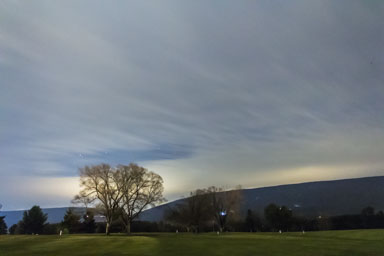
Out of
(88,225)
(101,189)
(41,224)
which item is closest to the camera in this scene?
(101,189)

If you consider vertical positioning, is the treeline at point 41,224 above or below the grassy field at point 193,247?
above

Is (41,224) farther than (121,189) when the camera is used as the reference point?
Yes

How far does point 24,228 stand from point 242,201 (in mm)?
60234

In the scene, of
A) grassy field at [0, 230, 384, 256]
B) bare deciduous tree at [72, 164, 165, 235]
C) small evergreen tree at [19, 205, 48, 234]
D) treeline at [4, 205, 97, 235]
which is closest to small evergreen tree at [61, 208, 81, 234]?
treeline at [4, 205, 97, 235]

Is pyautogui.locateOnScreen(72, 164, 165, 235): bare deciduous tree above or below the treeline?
above

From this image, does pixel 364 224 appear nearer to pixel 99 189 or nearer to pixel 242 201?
pixel 242 201

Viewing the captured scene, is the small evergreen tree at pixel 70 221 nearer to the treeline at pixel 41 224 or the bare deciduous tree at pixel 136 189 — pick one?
the treeline at pixel 41 224

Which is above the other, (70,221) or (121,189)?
(121,189)

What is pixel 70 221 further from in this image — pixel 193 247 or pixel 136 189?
pixel 193 247

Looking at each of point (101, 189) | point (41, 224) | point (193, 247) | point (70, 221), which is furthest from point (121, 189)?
point (193, 247)

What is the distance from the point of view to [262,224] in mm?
79438

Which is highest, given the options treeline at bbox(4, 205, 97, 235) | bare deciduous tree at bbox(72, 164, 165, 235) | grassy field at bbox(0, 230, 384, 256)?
bare deciduous tree at bbox(72, 164, 165, 235)

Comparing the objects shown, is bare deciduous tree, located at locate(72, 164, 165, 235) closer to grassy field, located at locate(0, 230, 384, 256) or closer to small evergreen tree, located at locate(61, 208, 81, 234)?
small evergreen tree, located at locate(61, 208, 81, 234)

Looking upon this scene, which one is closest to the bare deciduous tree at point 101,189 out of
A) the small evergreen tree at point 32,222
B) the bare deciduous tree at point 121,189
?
the bare deciduous tree at point 121,189
